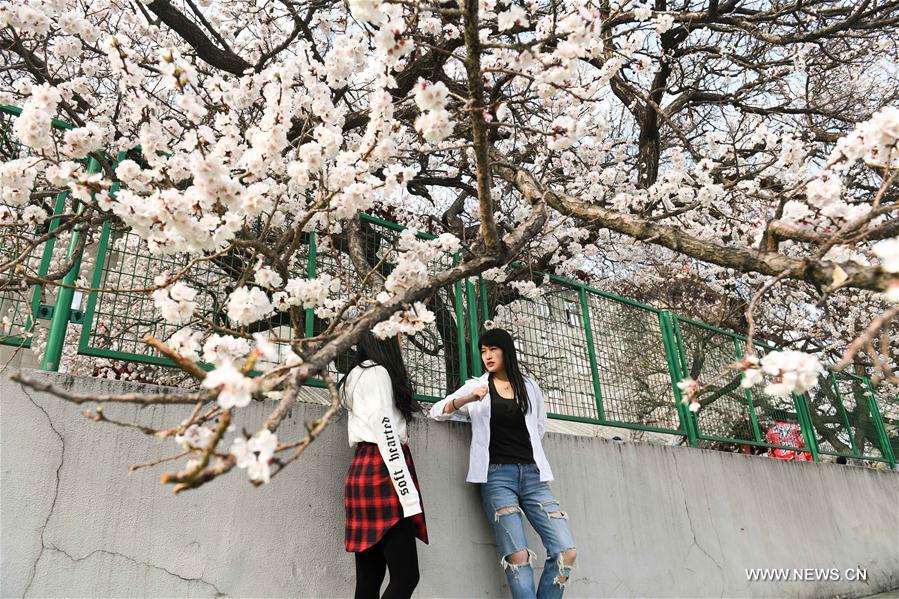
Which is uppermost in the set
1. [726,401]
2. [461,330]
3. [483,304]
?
[483,304]

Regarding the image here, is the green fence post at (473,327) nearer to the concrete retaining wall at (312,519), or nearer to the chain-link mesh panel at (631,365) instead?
the concrete retaining wall at (312,519)

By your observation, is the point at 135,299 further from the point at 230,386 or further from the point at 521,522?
the point at 521,522

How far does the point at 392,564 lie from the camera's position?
2461mm

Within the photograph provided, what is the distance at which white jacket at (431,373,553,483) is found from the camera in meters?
3.21

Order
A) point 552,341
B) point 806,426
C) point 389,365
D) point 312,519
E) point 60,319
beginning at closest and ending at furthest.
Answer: point 60,319, point 312,519, point 389,365, point 552,341, point 806,426

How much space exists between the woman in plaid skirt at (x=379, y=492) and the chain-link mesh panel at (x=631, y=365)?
94.1 inches

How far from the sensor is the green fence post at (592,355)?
454cm

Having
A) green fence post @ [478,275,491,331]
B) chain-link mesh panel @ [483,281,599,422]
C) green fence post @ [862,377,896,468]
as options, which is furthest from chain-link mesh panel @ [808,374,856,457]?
green fence post @ [478,275,491,331]

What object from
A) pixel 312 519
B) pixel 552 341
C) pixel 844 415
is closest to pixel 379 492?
pixel 312 519

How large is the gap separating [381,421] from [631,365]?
303 cm

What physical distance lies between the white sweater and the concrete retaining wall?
322 millimetres

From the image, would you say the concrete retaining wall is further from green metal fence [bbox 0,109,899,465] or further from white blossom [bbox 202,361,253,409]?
white blossom [bbox 202,361,253,409]

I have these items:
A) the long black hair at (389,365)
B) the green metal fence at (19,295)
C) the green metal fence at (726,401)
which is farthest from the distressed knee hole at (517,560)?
the green metal fence at (726,401)

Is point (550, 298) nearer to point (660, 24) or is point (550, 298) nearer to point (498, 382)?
point (498, 382)
